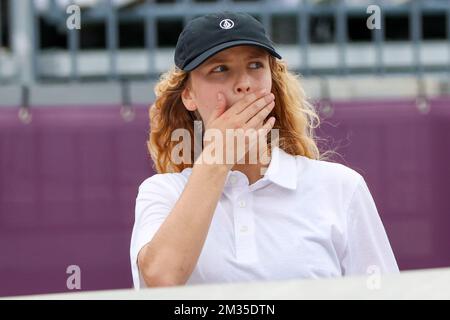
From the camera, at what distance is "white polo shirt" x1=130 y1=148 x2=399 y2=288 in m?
1.21

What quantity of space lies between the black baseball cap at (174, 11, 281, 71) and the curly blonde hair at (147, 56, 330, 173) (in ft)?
0.32

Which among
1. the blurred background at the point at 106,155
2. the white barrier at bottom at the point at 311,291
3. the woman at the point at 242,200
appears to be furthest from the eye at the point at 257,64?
the blurred background at the point at 106,155

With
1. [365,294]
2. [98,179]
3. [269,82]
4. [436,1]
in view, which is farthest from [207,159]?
[436,1]

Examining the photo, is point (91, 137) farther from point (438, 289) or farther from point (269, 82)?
point (438, 289)

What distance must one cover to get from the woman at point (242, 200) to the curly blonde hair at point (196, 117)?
0.06 ft

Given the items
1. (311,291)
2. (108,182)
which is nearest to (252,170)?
(311,291)

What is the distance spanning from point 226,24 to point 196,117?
24 centimetres

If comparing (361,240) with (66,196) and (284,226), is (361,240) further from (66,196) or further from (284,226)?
(66,196)

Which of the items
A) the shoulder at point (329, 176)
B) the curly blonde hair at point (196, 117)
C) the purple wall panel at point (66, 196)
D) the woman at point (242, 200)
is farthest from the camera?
the purple wall panel at point (66, 196)

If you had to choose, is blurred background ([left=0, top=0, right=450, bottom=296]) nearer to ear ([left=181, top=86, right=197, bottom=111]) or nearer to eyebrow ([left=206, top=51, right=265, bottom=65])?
ear ([left=181, top=86, right=197, bottom=111])

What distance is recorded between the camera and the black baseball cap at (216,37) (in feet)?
4.06

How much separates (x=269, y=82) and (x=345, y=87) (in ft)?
4.71

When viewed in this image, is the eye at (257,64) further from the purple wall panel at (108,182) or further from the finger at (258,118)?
the purple wall panel at (108,182)

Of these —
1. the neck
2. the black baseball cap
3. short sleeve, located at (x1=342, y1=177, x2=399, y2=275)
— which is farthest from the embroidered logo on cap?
short sleeve, located at (x1=342, y1=177, x2=399, y2=275)
